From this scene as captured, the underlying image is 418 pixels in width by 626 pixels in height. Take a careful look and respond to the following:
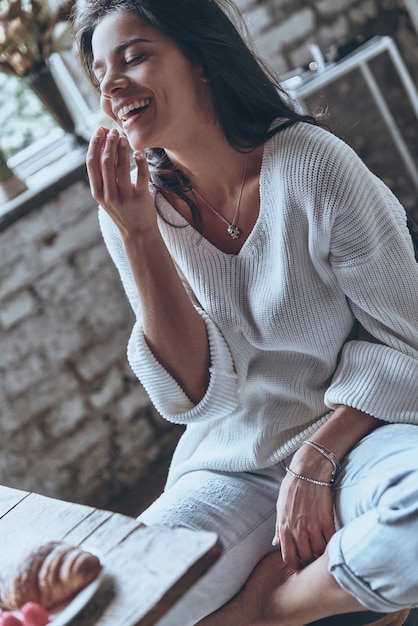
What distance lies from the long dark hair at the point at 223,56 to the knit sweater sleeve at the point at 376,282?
188 mm

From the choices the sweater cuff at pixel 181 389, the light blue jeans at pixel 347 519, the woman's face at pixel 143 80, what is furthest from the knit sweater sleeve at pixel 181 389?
the woman's face at pixel 143 80

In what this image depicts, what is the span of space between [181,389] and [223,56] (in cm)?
62

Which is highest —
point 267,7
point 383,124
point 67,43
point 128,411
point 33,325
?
point 67,43

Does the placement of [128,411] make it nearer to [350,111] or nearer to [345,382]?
[350,111]

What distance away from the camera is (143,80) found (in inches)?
58.7

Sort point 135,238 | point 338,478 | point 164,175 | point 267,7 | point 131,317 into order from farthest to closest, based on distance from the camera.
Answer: point 267,7 < point 131,317 < point 164,175 < point 135,238 < point 338,478

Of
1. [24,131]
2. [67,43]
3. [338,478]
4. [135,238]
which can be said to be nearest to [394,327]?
[338,478]

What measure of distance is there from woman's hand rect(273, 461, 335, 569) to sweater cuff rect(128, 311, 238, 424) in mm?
250

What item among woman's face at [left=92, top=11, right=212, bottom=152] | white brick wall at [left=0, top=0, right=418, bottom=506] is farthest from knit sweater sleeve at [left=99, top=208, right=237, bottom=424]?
white brick wall at [left=0, top=0, right=418, bottom=506]

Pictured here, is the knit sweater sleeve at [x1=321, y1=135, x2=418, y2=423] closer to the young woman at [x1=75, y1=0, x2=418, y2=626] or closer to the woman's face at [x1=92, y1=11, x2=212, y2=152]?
the young woman at [x1=75, y1=0, x2=418, y2=626]

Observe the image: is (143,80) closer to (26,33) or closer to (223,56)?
(223,56)

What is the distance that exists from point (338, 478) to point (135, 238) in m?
0.55

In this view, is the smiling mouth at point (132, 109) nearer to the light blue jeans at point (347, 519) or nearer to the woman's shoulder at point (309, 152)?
the woman's shoulder at point (309, 152)

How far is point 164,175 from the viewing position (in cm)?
168
